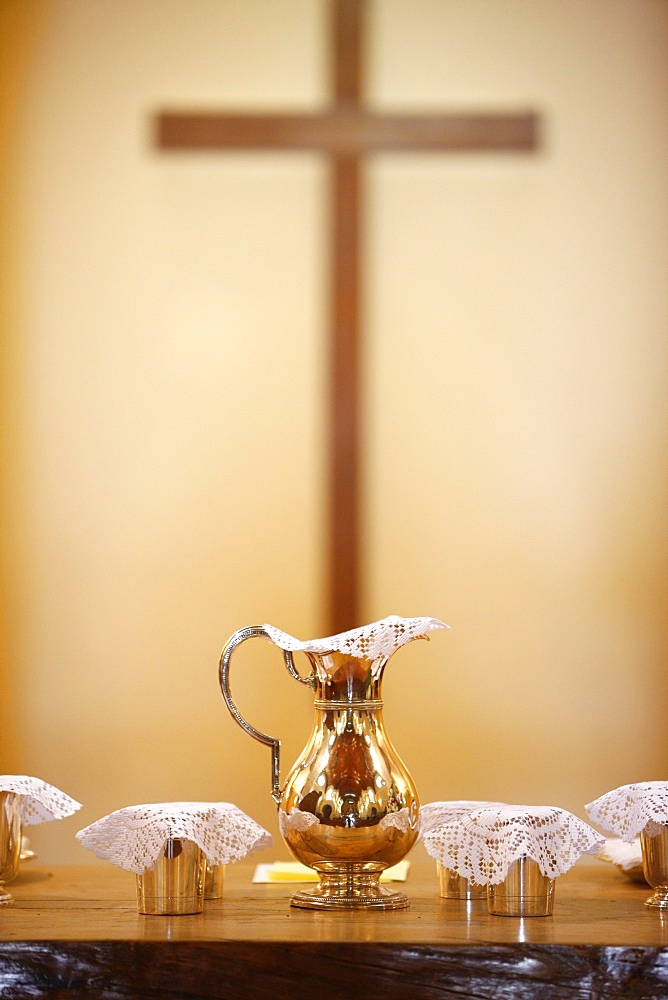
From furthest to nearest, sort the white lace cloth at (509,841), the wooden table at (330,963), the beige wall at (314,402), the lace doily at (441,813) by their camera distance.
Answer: the beige wall at (314,402) < the lace doily at (441,813) < the white lace cloth at (509,841) < the wooden table at (330,963)

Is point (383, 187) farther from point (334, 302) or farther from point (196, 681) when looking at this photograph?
point (196, 681)

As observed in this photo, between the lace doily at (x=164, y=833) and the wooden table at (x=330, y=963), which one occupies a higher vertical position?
the lace doily at (x=164, y=833)

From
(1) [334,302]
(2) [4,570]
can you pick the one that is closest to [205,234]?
(1) [334,302]

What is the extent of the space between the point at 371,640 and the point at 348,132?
2.01 meters

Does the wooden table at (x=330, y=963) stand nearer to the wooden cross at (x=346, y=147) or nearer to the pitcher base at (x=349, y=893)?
the pitcher base at (x=349, y=893)

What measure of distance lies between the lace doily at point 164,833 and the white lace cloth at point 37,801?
0.27ft

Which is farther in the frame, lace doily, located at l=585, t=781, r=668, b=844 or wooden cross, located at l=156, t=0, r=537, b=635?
wooden cross, located at l=156, t=0, r=537, b=635

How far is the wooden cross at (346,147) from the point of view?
2707 mm

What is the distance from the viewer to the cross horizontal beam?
271 centimetres

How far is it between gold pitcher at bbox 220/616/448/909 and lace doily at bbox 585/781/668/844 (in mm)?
158

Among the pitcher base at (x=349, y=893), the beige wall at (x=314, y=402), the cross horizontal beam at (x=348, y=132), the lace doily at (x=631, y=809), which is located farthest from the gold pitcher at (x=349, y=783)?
the cross horizontal beam at (x=348, y=132)

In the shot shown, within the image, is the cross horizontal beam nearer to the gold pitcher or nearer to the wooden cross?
the wooden cross

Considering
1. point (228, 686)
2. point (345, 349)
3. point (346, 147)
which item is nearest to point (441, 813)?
point (228, 686)

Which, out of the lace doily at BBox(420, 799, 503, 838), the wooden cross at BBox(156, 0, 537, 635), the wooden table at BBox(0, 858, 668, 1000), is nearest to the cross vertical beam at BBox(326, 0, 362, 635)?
the wooden cross at BBox(156, 0, 537, 635)
